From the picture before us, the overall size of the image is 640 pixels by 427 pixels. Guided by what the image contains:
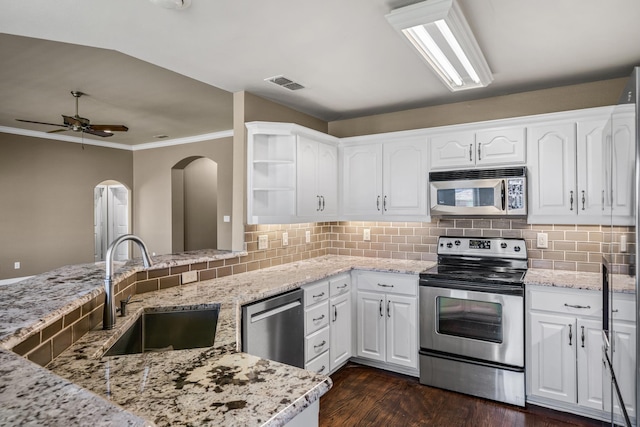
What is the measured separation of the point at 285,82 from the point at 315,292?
1741 mm

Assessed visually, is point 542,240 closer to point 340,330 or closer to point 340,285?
point 340,285

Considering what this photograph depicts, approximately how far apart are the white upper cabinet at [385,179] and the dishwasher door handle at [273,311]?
1.43 metres

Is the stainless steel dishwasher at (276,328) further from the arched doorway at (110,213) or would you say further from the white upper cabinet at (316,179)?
the arched doorway at (110,213)

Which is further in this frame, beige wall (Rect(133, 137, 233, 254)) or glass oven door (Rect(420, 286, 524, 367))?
beige wall (Rect(133, 137, 233, 254))

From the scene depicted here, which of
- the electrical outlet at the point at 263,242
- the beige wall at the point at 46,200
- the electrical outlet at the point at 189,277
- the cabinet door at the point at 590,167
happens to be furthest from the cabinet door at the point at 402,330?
the beige wall at the point at 46,200

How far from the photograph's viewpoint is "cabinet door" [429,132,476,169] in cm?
326

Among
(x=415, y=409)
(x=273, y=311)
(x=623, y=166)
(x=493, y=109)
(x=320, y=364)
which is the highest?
(x=493, y=109)

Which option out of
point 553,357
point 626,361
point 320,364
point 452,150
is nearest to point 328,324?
point 320,364

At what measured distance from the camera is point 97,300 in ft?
5.19

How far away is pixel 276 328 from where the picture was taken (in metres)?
2.47

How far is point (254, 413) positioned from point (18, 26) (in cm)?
244

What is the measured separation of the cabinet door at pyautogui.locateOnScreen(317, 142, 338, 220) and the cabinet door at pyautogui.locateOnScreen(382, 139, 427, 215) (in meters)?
0.51

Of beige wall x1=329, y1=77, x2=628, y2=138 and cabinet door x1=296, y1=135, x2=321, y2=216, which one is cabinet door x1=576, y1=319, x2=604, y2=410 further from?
cabinet door x1=296, y1=135, x2=321, y2=216

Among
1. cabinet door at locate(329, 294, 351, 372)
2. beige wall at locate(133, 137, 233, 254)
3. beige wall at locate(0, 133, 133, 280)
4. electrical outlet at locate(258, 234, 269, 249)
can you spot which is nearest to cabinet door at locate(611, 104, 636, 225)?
cabinet door at locate(329, 294, 351, 372)
